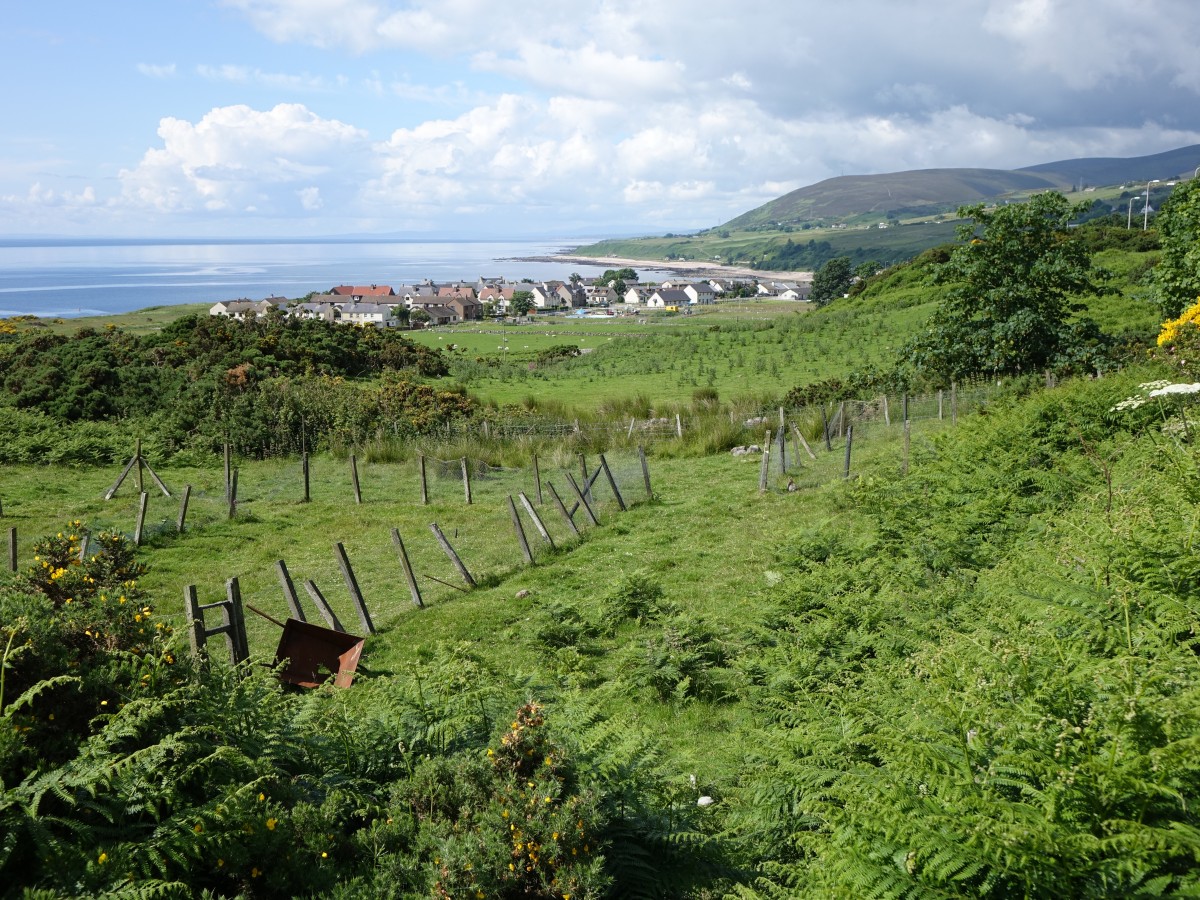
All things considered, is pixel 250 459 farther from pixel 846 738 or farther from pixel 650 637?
pixel 846 738

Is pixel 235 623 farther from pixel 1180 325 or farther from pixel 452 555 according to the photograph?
pixel 1180 325

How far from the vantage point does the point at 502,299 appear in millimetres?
151125

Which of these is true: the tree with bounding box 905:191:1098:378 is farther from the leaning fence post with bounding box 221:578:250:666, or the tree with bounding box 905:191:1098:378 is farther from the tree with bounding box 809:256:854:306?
the tree with bounding box 809:256:854:306

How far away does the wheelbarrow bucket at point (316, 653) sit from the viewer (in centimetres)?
1009

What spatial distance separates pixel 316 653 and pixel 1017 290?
22.7 meters

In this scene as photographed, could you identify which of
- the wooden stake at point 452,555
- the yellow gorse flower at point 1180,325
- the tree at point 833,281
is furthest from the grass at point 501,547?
the tree at point 833,281

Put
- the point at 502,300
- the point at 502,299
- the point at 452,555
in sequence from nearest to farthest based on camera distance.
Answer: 1. the point at 452,555
2. the point at 502,300
3. the point at 502,299

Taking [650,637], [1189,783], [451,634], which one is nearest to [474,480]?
[451,634]

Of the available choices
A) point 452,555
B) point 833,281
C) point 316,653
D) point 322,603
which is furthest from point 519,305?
point 316,653

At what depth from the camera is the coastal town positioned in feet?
360

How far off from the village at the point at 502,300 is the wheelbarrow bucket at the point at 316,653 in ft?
271

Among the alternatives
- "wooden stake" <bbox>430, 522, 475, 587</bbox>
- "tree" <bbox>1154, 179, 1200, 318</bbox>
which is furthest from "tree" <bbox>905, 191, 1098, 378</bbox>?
"wooden stake" <bbox>430, 522, 475, 587</bbox>

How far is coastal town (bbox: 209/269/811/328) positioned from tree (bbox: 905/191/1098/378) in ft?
248

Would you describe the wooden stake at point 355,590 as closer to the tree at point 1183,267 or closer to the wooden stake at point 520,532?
the wooden stake at point 520,532
